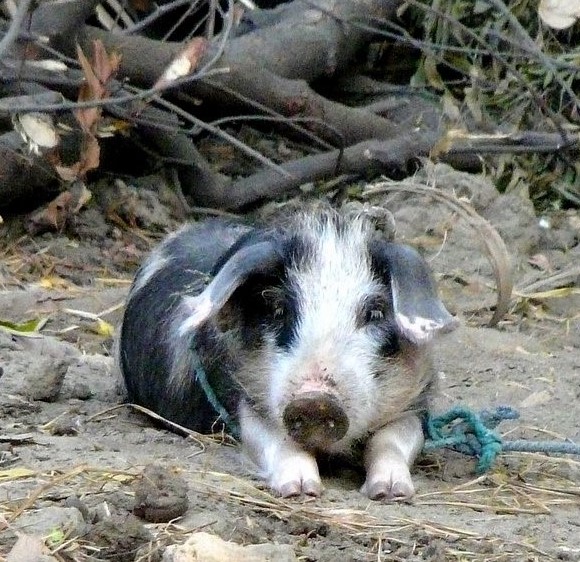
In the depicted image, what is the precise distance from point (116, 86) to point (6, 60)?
0.49 m

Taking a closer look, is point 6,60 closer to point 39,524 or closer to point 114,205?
point 114,205

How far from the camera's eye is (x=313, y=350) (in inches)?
119

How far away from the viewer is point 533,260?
6129 millimetres

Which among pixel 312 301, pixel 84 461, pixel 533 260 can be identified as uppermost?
pixel 312 301

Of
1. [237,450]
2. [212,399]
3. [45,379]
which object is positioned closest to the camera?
[237,450]

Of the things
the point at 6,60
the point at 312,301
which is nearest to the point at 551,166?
the point at 6,60

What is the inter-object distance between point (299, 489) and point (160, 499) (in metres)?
0.53

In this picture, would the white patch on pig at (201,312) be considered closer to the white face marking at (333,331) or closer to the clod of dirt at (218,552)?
the white face marking at (333,331)

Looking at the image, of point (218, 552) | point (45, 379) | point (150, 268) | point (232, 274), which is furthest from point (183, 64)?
point (218, 552)

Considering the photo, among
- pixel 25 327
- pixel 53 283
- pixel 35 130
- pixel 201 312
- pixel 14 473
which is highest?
pixel 35 130

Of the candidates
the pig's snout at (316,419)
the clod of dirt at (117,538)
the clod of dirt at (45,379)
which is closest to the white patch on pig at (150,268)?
the clod of dirt at (45,379)

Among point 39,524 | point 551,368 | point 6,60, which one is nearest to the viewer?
point 39,524

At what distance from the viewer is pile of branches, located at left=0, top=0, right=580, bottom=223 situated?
5465 millimetres

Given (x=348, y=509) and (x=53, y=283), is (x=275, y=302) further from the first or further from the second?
(x=53, y=283)
